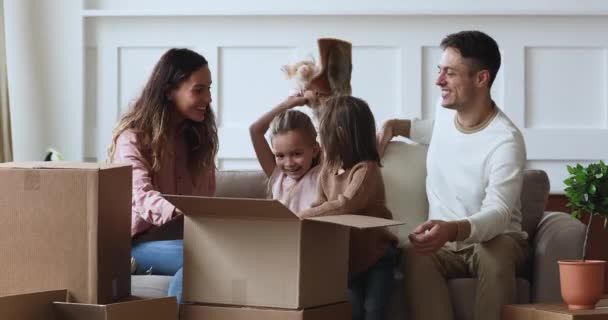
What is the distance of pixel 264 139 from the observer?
3178 millimetres

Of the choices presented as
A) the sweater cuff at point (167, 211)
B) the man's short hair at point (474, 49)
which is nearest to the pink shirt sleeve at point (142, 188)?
the sweater cuff at point (167, 211)

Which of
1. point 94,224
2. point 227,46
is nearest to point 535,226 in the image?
point 94,224

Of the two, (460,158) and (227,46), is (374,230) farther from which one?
(227,46)

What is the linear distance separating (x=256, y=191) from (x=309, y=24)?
4.51 feet

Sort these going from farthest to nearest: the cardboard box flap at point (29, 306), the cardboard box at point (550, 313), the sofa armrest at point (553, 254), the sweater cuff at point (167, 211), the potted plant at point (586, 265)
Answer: the sofa armrest at point (553, 254) → the sweater cuff at point (167, 211) → the potted plant at point (586, 265) → the cardboard box at point (550, 313) → the cardboard box flap at point (29, 306)

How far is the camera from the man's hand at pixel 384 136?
3.21 meters

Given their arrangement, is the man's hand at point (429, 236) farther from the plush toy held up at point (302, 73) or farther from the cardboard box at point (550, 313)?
the plush toy held up at point (302, 73)

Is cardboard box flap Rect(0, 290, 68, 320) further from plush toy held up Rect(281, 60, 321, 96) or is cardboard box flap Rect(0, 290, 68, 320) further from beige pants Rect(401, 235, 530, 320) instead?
plush toy held up Rect(281, 60, 321, 96)

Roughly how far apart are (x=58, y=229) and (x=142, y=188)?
553mm

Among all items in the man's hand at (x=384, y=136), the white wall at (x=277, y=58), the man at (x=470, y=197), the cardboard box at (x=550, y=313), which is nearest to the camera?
the cardboard box at (x=550, y=313)

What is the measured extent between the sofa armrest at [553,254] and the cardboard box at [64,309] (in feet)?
3.67

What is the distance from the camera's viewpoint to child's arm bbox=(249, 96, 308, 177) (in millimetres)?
3156

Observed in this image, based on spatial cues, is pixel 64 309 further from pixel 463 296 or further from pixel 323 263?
pixel 463 296

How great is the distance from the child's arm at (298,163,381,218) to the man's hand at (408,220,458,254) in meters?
0.17
